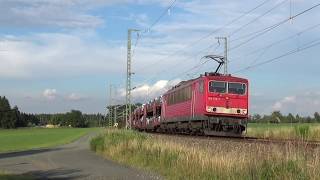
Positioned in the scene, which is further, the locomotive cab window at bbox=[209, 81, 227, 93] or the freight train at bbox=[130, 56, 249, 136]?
the locomotive cab window at bbox=[209, 81, 227, 93]

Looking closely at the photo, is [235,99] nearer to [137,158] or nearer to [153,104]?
[137,158]

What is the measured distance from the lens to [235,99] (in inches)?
1344

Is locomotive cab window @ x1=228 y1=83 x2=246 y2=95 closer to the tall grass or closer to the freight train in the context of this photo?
the freight train

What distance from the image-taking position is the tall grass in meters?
11.9

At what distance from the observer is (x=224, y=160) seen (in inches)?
617

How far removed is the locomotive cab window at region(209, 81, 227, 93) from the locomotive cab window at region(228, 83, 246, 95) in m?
0.31

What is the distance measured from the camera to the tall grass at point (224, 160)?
1188 centimetres

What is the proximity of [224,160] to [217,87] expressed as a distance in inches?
733

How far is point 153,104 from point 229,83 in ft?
78.3

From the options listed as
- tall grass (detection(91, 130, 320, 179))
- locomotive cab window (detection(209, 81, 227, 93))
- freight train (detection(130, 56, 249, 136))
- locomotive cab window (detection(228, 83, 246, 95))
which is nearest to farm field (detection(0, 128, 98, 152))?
freight train (detection(130, 56, 249, 136))

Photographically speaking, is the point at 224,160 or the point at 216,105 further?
the point at 216,105

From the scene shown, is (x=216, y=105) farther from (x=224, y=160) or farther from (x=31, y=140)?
(x=31, y=140)

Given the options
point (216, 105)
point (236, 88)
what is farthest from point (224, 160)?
point (236, 88)

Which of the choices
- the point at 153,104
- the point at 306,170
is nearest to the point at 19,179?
the point at 306,170
